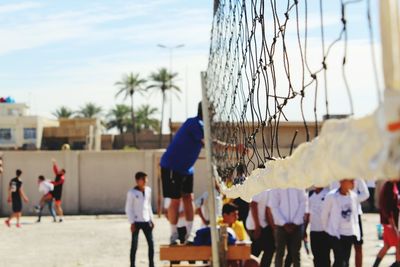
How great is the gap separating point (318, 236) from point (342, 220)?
0.67m

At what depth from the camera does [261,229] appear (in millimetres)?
10844

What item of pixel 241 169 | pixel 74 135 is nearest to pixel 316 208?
pixel 241 169

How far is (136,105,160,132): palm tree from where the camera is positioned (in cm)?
8656

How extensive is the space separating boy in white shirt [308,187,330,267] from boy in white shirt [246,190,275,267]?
2.10 feet

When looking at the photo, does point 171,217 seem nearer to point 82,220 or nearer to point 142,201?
point 142,201

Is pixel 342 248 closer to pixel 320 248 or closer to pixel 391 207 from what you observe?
pixel 320 248

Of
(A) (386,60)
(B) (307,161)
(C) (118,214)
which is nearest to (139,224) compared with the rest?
(B) (307,161)

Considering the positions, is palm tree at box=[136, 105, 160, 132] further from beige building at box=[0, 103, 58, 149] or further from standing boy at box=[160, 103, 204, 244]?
standing boy at box=[160, 103, 204, 244]

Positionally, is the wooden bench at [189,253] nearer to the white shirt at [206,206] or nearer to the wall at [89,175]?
the white shirt at [206,206]

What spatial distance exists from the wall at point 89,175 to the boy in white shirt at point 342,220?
1910cm

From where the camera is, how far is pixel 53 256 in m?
15.3

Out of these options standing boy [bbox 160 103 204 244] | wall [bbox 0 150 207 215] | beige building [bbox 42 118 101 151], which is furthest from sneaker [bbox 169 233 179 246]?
beige building [bbox 42 118 101 151]

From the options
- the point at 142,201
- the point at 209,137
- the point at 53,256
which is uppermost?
the point at 209,137

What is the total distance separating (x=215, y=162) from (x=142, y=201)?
235 cm
